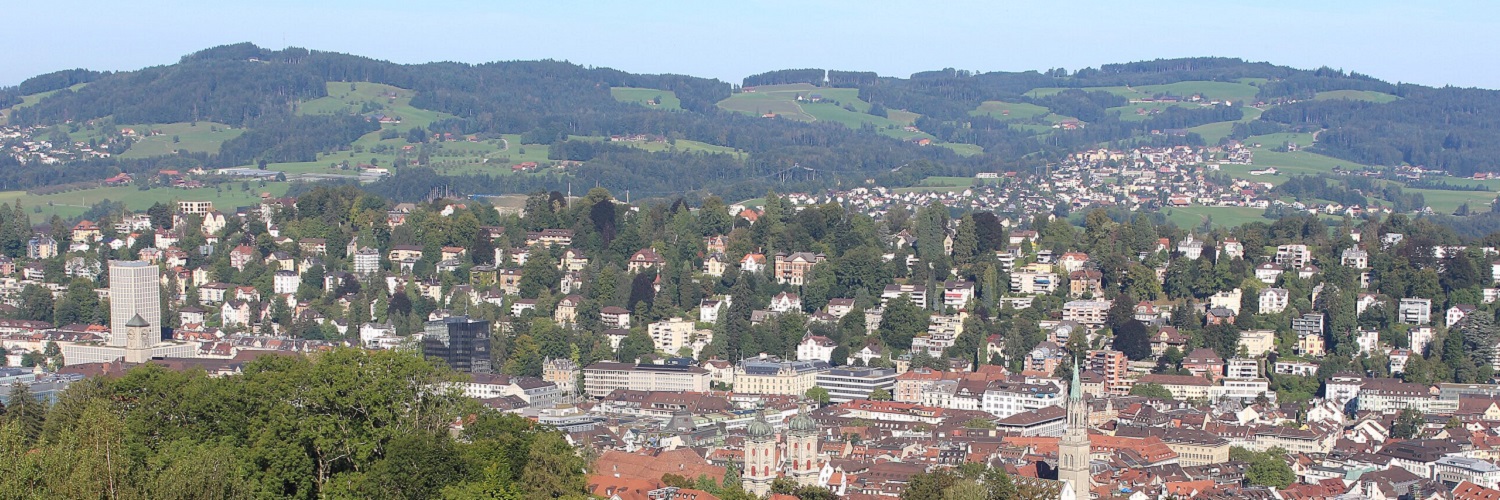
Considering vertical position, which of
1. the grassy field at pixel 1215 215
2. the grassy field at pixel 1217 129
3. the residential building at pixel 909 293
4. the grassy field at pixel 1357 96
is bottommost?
the residential building at pixel 909 293

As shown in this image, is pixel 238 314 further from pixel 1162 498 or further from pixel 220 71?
pixel 220 71

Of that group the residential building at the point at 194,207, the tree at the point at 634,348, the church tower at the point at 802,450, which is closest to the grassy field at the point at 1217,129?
the residential building at the point at 194,207

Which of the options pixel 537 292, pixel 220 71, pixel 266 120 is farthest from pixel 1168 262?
pixel 220 71

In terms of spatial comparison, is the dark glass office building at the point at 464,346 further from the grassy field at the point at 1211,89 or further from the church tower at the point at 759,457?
the grassy field at the point at 1211,89

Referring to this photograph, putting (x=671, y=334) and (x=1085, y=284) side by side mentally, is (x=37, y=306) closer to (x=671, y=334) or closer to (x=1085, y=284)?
(x=671, y=334)

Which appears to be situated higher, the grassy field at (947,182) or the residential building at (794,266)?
the grassy field at (947,182)

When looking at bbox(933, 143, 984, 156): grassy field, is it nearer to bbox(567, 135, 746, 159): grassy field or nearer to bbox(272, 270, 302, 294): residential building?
bbox(567, 135, 746, 159): grassy field

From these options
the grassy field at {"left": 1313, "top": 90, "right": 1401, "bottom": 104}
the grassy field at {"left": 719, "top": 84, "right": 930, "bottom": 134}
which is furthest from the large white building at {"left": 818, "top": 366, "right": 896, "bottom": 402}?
the grassy field at {"left": 1313, "top": 90, "right": 1401, "bottom": 104}
